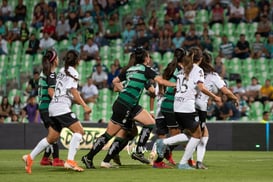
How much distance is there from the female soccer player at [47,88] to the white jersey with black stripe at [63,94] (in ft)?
1.87

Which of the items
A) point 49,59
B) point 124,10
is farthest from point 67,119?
point 124,10

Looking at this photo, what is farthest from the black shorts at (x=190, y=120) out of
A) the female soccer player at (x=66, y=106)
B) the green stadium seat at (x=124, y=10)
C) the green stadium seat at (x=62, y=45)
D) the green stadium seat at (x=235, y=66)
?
the green stadium seat at (x=124, y=10)

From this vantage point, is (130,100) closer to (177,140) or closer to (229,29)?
(177,140)

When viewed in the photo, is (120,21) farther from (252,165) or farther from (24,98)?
(252,165)

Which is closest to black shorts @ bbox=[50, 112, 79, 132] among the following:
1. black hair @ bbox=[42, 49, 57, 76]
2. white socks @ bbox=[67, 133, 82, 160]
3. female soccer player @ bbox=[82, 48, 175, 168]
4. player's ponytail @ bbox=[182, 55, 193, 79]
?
white socks @ bbox=[67, 133, 82, 160]

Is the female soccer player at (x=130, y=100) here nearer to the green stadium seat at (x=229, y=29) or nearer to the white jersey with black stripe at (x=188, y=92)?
the white jersey with black stripe at (x=188, y=92)

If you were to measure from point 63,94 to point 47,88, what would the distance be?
169cm

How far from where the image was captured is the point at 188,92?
1575 cm

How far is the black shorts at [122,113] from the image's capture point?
16297 millimetres

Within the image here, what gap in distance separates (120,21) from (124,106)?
52.1 feet

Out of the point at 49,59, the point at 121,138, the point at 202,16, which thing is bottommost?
the point at 121,138

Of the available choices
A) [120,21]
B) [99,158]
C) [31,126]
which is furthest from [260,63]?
[99,158]

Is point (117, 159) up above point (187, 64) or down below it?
below

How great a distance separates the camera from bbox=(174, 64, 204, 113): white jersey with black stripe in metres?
15.7
